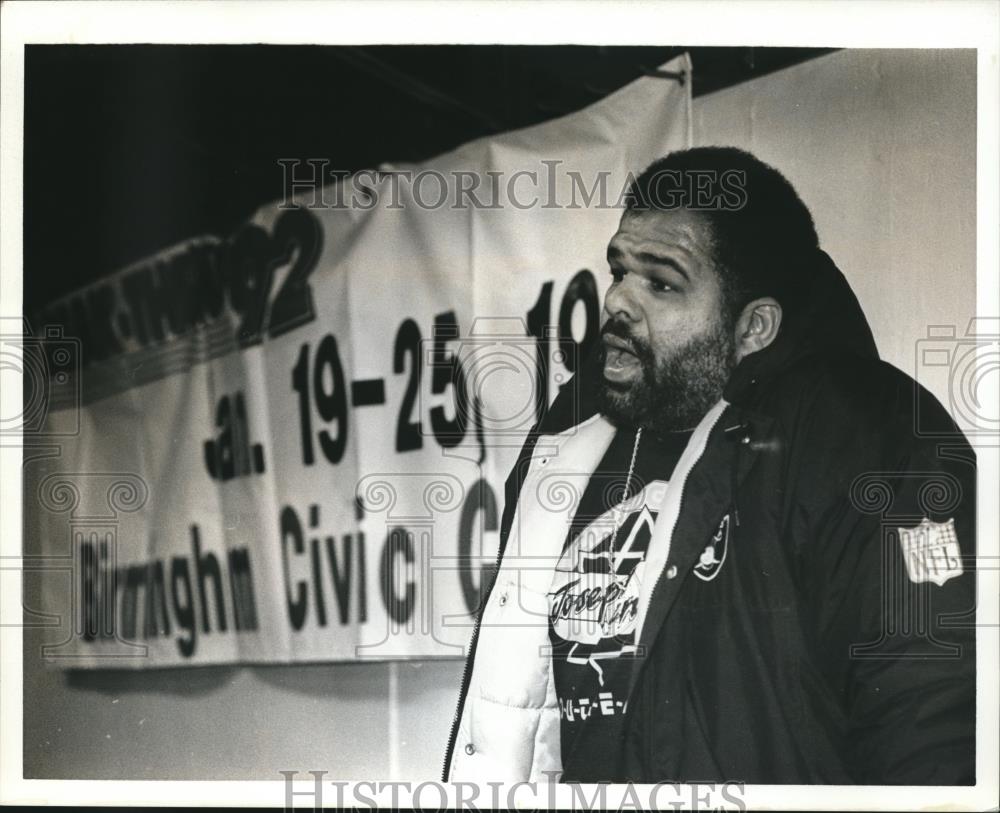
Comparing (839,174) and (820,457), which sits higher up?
(839,174)

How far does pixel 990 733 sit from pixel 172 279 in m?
2.32

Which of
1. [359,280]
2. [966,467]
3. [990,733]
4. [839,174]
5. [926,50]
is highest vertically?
[926,50]

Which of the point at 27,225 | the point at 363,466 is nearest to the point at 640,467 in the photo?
the point at 363,466

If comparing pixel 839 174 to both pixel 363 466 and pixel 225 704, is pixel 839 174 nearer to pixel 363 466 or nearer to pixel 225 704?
pixel 363 466

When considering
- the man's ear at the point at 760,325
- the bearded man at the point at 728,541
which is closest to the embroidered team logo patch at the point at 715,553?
the bearded man at the point at 728,541

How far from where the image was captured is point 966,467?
111 inches

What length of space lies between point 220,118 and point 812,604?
189 cm

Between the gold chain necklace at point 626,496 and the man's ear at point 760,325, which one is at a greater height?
the man's ear at point 760,325

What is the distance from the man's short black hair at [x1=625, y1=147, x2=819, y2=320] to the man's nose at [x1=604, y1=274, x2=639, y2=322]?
0.19 m

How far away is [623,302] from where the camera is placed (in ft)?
9.38

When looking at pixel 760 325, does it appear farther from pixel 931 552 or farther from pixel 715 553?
pixel 931 552

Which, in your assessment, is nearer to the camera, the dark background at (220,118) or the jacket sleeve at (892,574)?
the jacket sleeve at (892,574)

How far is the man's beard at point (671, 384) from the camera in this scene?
283 cm

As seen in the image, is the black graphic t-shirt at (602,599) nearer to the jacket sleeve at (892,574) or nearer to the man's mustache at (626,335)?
the man's mustache at (626,335)
